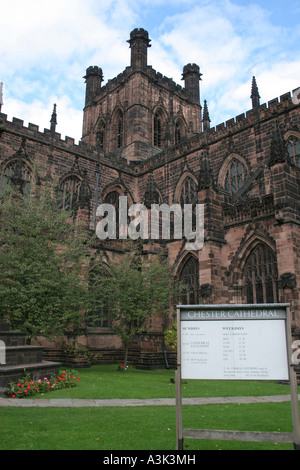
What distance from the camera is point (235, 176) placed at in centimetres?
2409

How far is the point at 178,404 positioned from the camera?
495 centimetres

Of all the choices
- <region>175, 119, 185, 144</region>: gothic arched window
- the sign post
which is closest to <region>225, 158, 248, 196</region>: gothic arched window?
<region>175, 119, 185, 144</region>: gothic arched window

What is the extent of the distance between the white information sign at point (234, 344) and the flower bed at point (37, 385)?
6356mm

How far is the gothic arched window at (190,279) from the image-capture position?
21.5m

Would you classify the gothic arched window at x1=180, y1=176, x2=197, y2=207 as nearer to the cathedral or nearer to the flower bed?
the cathedral

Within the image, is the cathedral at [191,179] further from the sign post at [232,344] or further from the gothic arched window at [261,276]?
the sign post at [232,344]

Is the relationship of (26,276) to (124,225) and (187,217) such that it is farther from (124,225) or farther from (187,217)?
(124,225)

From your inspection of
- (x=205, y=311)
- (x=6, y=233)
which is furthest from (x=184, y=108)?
(x=205, y=311)

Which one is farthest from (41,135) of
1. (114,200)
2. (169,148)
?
(169,148)

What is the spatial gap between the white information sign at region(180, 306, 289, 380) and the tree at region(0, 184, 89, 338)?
381 inches

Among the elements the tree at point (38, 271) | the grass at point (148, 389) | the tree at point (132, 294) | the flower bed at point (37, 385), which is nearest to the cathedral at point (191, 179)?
the tree at point (132, 294)

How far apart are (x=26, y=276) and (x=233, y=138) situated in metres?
15.6

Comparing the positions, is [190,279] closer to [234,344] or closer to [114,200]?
[114,200]
